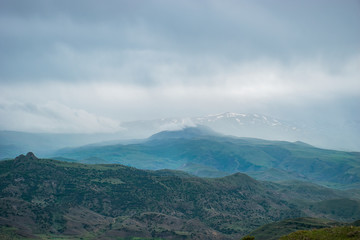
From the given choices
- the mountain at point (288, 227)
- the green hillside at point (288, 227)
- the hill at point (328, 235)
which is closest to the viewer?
the hill at point (328, 235)

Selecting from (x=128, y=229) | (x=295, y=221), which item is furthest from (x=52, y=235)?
(x=295, y=221)

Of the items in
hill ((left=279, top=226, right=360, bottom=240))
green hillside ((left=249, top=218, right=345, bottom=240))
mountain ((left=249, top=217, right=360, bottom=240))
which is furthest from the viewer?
green hillside ((left=249, top=218, right=345, bottom=240))

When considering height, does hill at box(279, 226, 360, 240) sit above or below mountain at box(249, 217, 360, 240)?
above

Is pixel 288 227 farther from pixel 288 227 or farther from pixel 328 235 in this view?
pixel 328 235

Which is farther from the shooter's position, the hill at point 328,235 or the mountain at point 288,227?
the mountain at point 288,227

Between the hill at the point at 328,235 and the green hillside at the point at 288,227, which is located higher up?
the hill at the point at 328,235

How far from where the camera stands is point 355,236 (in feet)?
236

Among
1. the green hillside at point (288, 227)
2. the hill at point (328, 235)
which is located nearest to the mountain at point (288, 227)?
the green hillside at point (288, 227)

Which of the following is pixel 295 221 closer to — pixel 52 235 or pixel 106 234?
pixel 106 234

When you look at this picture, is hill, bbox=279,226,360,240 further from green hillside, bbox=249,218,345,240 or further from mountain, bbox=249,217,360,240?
mountain, bbox=249,217,360,240

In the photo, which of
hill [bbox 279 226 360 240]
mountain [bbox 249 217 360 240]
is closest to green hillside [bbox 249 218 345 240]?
mountain [bbox 249 217 360 240]

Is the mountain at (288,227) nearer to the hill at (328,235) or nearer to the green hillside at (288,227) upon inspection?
the green hillside at (288,227)

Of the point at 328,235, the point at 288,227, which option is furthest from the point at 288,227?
the point at 328,235

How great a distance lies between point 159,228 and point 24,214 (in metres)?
69.0
